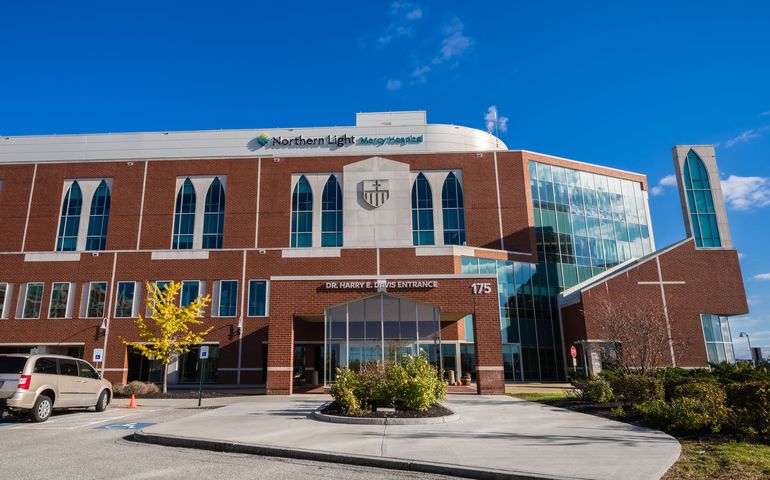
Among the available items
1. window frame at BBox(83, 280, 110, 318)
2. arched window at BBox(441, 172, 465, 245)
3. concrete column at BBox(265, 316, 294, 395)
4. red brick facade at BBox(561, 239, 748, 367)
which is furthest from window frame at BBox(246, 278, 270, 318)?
red brick facade at BBox(561, 239, 748, 367)

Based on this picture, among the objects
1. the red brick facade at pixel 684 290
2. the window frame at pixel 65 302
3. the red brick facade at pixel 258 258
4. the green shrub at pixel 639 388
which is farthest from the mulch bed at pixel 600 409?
the window frame at pixel 65 302

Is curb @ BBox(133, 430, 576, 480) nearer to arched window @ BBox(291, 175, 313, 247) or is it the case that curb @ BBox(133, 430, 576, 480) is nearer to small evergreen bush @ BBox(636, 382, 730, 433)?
small evergreen bush @ BBox(636, 382, 730, 433)

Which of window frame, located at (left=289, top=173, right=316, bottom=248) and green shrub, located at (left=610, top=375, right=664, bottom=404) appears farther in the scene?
window frame, located at (left=289, top=173, right=316, bottom=248)

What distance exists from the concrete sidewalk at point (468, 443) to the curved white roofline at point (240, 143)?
34.4 meters

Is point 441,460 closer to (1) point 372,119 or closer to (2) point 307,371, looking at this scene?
(2) point 307,371

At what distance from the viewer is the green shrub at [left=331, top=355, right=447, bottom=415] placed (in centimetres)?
→ 1359

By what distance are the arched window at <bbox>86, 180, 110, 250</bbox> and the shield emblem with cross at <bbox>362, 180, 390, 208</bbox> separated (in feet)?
71.0

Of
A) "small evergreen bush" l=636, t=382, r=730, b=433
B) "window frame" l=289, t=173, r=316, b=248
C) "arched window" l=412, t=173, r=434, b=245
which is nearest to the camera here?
"small evergreen bush" l=636, t=382, r=730, b=433

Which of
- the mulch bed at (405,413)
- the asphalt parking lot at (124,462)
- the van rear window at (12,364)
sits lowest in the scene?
the asphalt parking lot at (124,462)

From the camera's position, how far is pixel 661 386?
15180 mm

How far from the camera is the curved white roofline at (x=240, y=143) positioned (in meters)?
46.2

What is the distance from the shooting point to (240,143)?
4672 centimetres

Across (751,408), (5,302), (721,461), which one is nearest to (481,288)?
(751,408)

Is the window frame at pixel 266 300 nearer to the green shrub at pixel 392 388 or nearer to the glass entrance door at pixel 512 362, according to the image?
the glass entrance door at pixel 512 362
